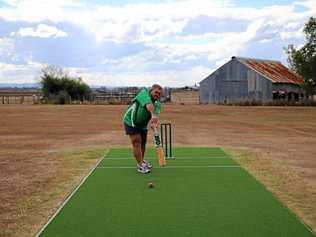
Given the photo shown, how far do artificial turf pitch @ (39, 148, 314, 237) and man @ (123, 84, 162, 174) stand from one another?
498 millimetres

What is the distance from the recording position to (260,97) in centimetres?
5856

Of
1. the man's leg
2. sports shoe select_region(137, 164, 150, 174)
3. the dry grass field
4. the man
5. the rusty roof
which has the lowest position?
the dry grass field

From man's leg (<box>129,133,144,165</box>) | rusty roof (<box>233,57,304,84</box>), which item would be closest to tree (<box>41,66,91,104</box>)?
rusty roof (<box>233,57,304,84</box>)

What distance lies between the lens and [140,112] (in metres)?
11.5

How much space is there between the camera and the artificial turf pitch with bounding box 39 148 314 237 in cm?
691

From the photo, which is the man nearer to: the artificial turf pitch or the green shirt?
the green shirt

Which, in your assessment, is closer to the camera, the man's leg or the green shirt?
the green shirt

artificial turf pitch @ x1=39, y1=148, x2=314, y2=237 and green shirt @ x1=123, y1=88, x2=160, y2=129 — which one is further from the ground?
green shirt @ x1=123, y1=88, x2=160, y2=129

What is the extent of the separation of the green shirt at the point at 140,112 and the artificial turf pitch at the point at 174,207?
3.42ft

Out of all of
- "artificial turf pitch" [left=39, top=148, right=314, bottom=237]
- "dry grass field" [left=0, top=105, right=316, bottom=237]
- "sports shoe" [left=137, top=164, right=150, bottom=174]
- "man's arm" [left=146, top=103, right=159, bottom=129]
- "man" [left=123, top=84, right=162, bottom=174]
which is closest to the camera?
"artificial turf pitch" [left=39, top=148, right=314, bottom=237]

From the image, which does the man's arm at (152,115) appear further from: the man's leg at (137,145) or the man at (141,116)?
the man's leg at (137,145)

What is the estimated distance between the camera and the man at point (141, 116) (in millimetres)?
11156

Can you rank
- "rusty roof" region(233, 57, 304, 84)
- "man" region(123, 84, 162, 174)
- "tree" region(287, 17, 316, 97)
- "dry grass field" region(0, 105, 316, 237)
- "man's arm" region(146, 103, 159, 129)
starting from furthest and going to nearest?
"rusty roof" region(233, 57, 304, 84) → "tree" region(287, 17, 316, 97) → "man" region(123, 84, 162, 174) → "man's arm" region(146, 103, 159, 129) → "dry grass field" region(0, 105, 316, 237)

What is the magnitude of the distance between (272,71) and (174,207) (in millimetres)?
55475
